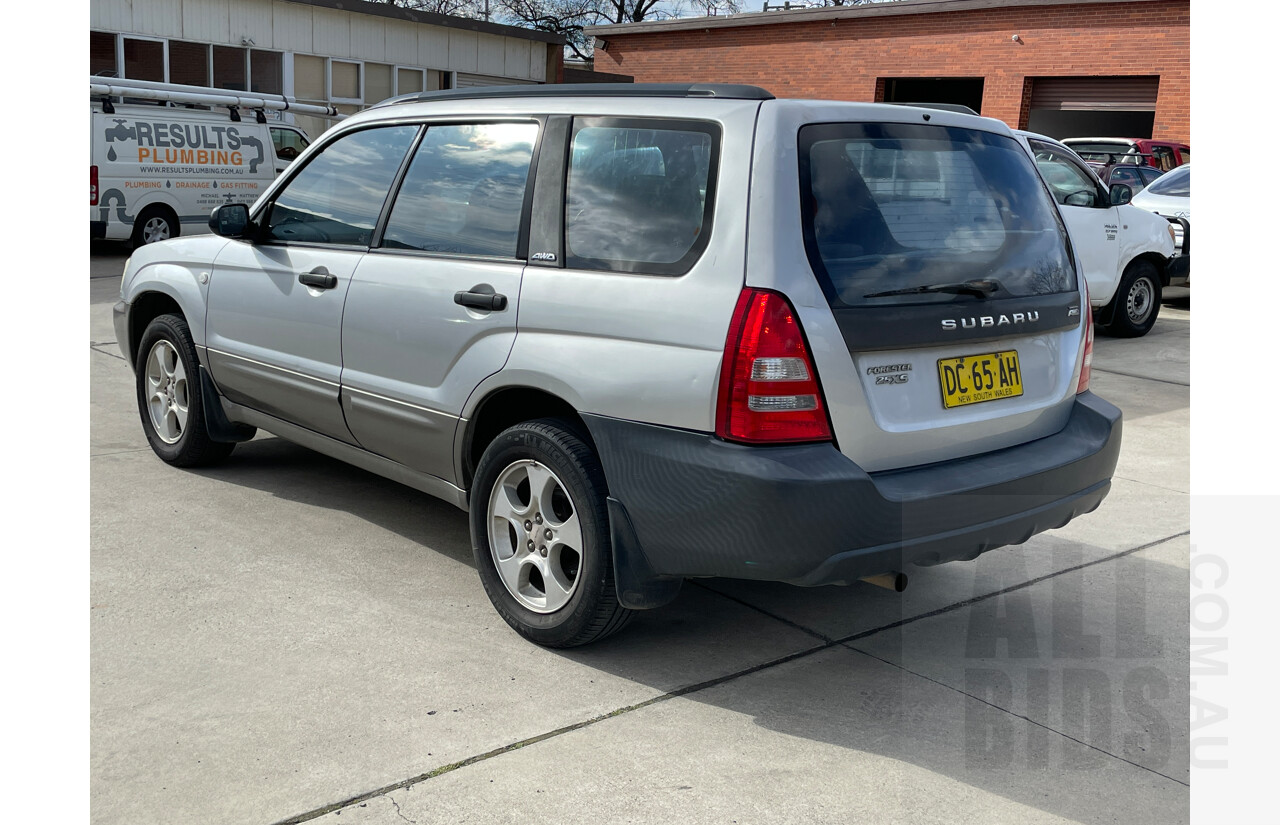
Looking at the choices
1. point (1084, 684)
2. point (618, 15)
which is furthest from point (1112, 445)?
point (618, 15)

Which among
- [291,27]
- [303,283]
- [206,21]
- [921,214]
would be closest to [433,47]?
[291,27]

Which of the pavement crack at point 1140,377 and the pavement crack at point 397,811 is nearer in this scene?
the pavement crack at point 397,811

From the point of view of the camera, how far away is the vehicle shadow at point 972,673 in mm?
3203

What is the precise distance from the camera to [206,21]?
22.2 metres

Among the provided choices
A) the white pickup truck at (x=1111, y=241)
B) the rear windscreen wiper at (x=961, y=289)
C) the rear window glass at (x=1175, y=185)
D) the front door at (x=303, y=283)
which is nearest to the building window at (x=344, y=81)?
the rear window glass at (x=1175, y=185)

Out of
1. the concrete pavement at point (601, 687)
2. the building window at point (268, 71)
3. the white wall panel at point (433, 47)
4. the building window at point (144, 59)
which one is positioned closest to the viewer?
the concrete pavement at point (601, 687)

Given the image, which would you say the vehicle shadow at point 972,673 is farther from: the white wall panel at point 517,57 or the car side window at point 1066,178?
the white wall panel at point 517,57

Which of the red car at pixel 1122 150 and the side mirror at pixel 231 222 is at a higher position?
the red car at pixel 1122 150

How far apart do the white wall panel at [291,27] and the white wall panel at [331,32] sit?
183 millimetres

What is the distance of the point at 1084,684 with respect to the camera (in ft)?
12.4

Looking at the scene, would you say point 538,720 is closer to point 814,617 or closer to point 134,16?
point 814,617

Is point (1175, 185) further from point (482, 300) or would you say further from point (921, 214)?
point (482, 300)

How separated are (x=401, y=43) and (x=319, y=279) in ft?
75.7

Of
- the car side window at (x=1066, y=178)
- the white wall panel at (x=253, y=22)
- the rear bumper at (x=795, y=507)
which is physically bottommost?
the rear bumper at (x=795, y=507)
